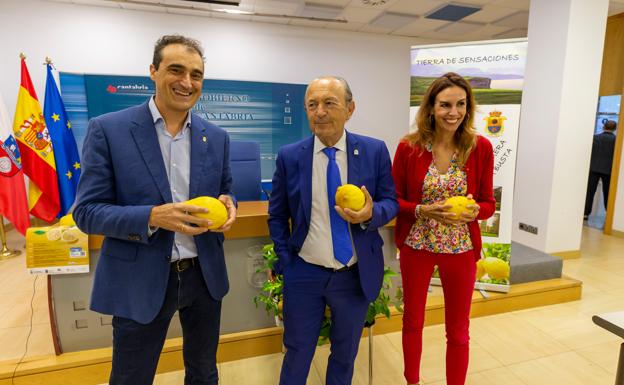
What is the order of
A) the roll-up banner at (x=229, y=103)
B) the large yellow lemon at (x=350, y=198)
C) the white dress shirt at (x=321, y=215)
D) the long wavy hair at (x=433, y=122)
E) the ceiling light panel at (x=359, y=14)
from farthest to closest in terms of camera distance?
the ceiling light panel at (x=359, y=14), the roll-up banner at (x=229, y=103), the long wavy hair at (x=433, y=122), the white dress shirt at (x=321, y=215), the large yellow lemon at (x=350, y=198)

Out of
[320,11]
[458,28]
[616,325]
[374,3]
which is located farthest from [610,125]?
[616,325]

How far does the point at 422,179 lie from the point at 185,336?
1283 millimetres

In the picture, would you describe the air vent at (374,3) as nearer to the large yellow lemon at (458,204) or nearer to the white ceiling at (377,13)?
the white ceiling at (377,13)

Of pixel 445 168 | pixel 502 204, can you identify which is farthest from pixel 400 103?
pixel 445 168

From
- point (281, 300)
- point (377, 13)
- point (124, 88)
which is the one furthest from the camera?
point (377, 13)

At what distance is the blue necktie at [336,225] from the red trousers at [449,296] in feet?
1.42

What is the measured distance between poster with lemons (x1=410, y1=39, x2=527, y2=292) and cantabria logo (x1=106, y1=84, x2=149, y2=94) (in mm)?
4115

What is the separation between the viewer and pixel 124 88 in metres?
5.11

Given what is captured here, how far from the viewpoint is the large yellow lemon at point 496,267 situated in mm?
2938

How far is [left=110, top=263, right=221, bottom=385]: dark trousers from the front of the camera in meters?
1.24

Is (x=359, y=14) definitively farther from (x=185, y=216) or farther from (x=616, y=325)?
(x=616, y=325)

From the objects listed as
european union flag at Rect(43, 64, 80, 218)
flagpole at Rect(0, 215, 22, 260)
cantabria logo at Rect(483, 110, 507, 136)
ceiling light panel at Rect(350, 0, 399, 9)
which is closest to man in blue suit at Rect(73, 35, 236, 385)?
cantabria logo at Rect(483, 110, 507, 136)

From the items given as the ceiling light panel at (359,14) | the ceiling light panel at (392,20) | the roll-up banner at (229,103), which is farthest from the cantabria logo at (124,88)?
the ceiling light panel at (392,20)

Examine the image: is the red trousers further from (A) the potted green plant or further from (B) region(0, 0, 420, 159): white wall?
(B) region(0, 0, 420, 159): white wall
